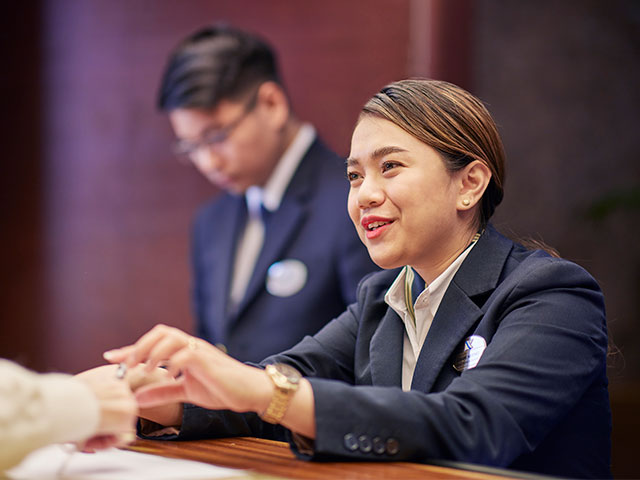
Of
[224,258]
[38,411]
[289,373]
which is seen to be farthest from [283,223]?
[38,411]

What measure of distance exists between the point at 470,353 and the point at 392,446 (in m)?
0.30

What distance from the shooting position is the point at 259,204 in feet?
10.7

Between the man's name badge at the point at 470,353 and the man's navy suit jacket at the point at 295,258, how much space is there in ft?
4.48

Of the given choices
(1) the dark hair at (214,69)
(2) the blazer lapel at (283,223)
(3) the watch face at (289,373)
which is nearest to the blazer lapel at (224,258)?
(2) the blazer lapel at (283,223)

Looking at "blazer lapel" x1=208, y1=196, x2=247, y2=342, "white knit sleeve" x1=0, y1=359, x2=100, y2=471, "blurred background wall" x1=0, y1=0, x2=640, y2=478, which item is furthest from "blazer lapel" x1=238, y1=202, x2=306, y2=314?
"white knit sleeve" x1=0, y1=359, x2=100, y2=471

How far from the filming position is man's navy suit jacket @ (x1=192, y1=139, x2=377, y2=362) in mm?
2918

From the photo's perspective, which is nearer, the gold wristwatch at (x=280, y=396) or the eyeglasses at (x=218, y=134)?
the gold wristwatch at (x=280, y=396)

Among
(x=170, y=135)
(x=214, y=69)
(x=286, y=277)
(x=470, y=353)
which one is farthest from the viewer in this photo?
(x=170, y=135)

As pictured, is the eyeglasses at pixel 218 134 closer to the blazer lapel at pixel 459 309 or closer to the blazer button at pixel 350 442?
the blazer lapel at pixel 459 309

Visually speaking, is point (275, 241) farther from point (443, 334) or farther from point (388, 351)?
point (443, 334)

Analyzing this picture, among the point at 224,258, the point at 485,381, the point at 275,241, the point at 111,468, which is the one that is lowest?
the point at 224,258

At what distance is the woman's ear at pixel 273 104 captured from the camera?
10.5 feet

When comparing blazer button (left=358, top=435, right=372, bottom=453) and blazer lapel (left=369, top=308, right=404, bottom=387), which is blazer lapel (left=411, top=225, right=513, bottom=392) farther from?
blazer button (left=358, top=435, right=372, bottom=453)

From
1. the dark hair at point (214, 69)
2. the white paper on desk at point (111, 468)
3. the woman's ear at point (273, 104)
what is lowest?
Result: the white paper on desk at point (111, 468)
